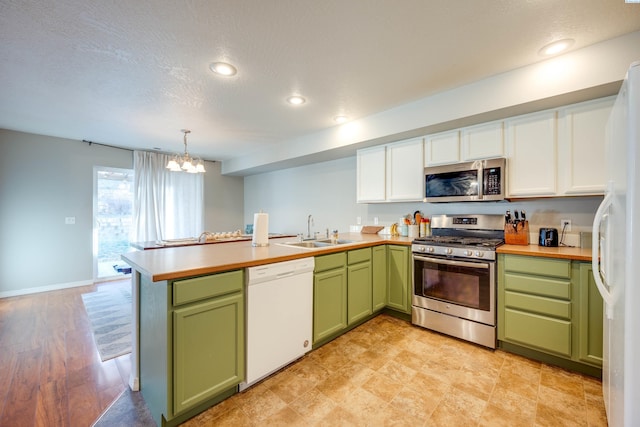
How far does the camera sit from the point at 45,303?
3.59 m

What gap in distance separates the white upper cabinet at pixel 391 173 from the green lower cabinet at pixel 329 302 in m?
1.28

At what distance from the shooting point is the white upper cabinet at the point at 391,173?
10.1 feet

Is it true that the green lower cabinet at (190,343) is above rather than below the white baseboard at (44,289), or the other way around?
above

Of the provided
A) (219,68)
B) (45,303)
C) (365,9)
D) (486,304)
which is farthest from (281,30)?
(45,303)

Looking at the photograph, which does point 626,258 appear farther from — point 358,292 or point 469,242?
point 358,292

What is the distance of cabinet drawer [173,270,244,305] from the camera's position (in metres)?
1.42

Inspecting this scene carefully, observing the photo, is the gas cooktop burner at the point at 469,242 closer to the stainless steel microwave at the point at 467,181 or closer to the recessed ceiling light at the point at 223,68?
the stainless steel microwave at the point at 467,181

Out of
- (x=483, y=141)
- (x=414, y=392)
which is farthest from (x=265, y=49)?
(x=414, y=392)

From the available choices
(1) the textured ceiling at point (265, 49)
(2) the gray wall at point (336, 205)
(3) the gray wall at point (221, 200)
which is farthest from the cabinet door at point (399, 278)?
(3) the gray wall at point (221, 200)

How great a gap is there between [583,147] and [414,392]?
2306mm

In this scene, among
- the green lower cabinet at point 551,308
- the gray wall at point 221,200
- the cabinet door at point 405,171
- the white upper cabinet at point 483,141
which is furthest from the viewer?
the gray wall at point 221,200

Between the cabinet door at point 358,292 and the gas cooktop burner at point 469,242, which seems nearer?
the gas cooktop burner at point 469,242

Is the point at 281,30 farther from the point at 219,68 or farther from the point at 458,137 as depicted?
the point at 458,137

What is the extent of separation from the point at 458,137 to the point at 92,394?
3761 millimetres
